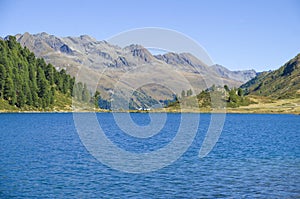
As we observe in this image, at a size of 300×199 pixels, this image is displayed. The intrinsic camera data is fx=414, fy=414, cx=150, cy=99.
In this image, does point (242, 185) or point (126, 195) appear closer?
point (126, 195)

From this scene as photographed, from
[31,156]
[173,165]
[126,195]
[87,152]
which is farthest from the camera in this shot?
[87,152]

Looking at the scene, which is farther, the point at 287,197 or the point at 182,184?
the point at 182,184

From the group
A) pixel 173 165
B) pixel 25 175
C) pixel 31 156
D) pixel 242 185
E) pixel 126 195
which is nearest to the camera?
pixel 126 195

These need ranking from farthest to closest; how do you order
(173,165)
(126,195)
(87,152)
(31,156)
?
(87,152) < (31,156) < (173,165) < (126,195)

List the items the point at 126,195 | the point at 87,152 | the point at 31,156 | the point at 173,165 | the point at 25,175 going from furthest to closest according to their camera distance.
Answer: the point at 87,152, the point at 31,156, the point at 173,165, the point at 25,175, the point at 126,195

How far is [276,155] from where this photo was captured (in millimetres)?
85625

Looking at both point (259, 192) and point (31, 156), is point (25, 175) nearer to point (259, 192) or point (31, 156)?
point (31, 156)

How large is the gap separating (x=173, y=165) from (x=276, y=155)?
28.3 metres

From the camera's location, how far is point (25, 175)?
56719 millimetres

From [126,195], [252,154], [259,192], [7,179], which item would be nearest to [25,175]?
[7,179]

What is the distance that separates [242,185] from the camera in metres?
52.8

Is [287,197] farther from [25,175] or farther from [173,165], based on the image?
[25,175]

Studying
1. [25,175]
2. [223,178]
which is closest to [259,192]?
[223,178]

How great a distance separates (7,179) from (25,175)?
347 centimetres
